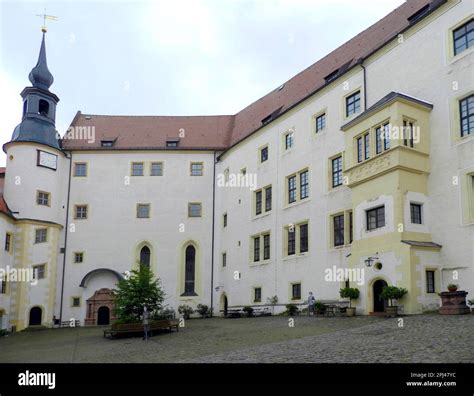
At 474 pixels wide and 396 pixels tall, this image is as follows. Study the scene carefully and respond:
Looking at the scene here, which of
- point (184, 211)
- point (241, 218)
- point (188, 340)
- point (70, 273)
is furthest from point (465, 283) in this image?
point (70, 273)

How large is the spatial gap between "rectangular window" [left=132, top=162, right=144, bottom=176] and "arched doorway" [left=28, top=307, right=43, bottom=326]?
485 inches

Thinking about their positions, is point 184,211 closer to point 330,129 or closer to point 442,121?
point 330,129

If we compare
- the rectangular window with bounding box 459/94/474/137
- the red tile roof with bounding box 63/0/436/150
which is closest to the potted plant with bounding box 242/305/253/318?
the red tile roof with bounding box 63/0/436/150

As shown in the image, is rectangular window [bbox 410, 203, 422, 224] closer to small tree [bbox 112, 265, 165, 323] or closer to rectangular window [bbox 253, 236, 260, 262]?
small tree [bbox 112, 265, 165, 323]

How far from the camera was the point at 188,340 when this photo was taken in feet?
73.2

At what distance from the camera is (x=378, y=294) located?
24000 mm

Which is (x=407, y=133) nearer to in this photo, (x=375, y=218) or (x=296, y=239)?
(x=375, y=218)

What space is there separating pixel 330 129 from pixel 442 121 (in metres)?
7.58

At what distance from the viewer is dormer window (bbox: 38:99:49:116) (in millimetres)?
43438

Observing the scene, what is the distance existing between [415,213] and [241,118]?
78.6 feet

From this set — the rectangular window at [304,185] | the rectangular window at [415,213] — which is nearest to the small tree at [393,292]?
the rectangular window at [415,213]

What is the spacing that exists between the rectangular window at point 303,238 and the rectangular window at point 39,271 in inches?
766

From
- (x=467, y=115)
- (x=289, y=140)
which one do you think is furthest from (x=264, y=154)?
(x=467, y=115)

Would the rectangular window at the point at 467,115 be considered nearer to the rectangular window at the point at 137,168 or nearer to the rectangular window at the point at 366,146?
the rectangular window at the point at 366,146
